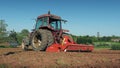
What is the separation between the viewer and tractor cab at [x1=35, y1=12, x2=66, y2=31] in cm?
1593

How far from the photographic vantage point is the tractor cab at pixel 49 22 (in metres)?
15.9

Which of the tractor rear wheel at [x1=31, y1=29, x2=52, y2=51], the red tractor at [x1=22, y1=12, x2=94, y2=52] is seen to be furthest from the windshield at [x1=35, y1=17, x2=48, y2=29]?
the tractor rear wheel at [x1=31, y1=29, x2=52, y2=51]

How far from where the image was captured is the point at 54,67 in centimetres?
867

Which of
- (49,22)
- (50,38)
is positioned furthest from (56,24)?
(50,38)

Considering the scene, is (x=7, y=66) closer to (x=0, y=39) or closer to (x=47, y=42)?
(x=47, y=42)

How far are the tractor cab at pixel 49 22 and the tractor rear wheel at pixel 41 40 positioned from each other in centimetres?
66

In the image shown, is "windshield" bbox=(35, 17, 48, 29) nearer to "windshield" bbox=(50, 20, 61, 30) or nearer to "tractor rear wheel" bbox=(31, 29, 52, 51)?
"windshield" bbox=(50, 20, 61, 30)

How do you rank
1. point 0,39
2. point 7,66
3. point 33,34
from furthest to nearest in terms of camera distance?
1. point 0,39
2. point 33,34
3. point 7,66

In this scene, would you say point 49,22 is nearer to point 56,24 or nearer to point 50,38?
point 56,24

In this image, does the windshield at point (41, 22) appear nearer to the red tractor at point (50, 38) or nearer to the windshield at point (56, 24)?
the red tractor at point (50, 38)

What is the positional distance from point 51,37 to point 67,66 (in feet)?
21.0

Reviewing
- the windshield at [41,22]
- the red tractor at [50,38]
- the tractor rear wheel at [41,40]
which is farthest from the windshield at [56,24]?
the tractor rear wheel at [41,40]

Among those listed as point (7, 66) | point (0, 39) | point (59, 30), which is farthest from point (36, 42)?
point (0, 39)

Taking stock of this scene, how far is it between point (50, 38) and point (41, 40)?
2.02ft
